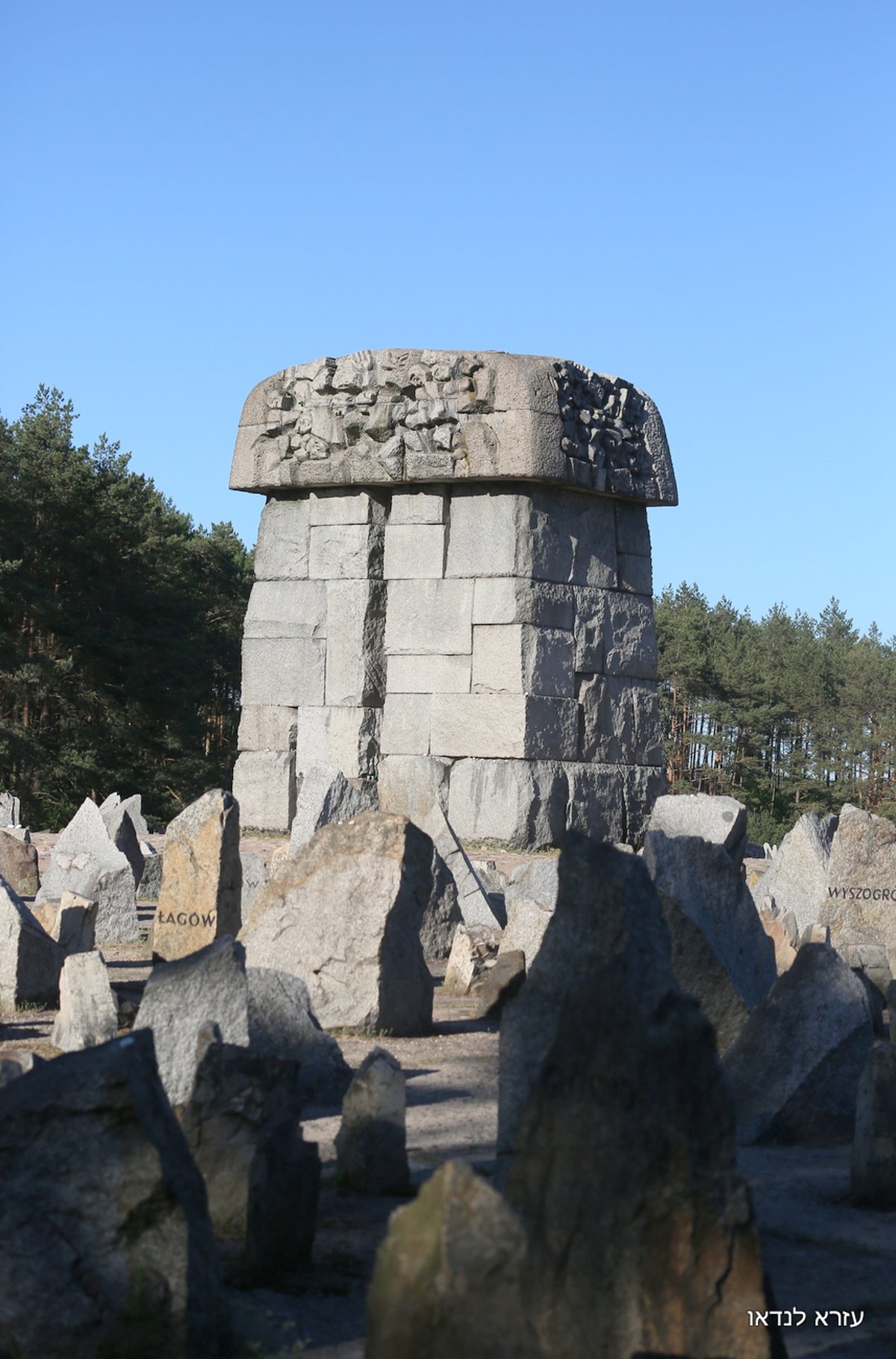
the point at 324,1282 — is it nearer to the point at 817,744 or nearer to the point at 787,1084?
the point at 787,1084

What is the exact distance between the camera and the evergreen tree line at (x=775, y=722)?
1654 inches

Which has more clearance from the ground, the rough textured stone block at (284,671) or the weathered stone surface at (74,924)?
the rough textured stone block at (284,671)

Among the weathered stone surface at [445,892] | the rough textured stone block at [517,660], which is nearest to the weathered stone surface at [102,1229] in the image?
the weathered stone surface at [445,892]

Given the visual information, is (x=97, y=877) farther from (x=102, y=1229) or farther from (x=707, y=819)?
(x=102, y=1229)

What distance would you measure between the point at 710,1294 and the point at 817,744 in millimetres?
42638

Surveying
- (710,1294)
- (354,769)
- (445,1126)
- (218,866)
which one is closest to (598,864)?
(710,1294)

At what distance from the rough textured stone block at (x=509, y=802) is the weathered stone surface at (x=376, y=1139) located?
936 cm

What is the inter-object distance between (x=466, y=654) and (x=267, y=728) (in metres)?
2.15

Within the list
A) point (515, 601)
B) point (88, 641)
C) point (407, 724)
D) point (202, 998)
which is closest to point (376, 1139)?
point (202, 998)

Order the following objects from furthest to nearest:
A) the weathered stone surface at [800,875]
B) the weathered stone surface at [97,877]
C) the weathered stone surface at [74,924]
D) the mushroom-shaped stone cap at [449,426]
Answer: the mushroom-shaped stone cap at [449,426]
the weathered stone surface at [800,875]
the weathered stone surface at [97,877]
the weathered stone surface at [74,924]

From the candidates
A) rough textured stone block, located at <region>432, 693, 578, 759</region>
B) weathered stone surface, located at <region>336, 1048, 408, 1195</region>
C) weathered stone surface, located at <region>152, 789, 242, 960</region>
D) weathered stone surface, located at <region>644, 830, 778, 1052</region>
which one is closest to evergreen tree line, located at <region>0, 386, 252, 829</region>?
rough textured stone block, located at <region>432, 693, 578, 759</region>

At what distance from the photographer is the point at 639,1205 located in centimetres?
244

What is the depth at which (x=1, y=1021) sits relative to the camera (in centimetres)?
595

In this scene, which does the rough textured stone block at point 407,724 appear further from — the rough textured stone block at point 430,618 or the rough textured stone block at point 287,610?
the rough textured stone block at point 287,610
